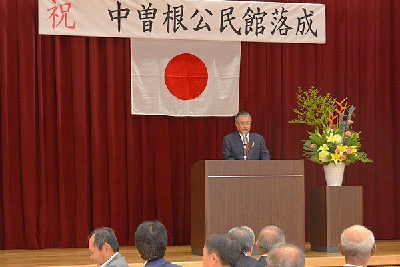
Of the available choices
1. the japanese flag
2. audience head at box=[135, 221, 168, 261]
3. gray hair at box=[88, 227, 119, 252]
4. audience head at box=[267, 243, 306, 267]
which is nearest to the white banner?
the japanese flag

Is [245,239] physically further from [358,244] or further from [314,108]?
[314,108]

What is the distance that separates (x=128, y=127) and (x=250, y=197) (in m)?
1.92

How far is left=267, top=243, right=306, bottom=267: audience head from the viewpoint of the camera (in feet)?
5.85

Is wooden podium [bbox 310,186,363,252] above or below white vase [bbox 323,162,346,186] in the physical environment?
below

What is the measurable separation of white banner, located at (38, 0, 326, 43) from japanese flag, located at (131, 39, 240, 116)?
0.14 metres

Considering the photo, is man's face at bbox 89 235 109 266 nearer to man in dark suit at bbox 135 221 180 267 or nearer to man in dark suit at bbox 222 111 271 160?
man in dark suit at bbox 135 221 180 267

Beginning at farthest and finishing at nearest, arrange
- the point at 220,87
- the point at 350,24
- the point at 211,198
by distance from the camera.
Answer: the point at 350,24 < the point at 220,87 < the point at 211,198

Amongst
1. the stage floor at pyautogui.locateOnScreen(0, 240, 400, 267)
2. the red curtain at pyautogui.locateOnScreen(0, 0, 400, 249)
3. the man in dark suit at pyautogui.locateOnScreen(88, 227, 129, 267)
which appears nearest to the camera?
the man in dark suit at pyautogui.locateOnScreen(88, 227, 129, 267)

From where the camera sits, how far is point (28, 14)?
227 inches

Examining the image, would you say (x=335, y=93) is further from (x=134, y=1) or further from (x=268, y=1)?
(x=134, y=1)

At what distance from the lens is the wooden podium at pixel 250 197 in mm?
4555

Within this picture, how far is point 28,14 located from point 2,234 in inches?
93.4

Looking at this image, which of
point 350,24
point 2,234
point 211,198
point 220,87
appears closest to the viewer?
point 211,198

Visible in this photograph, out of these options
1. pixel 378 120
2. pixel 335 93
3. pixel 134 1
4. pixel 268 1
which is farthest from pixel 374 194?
pixel 134 1
